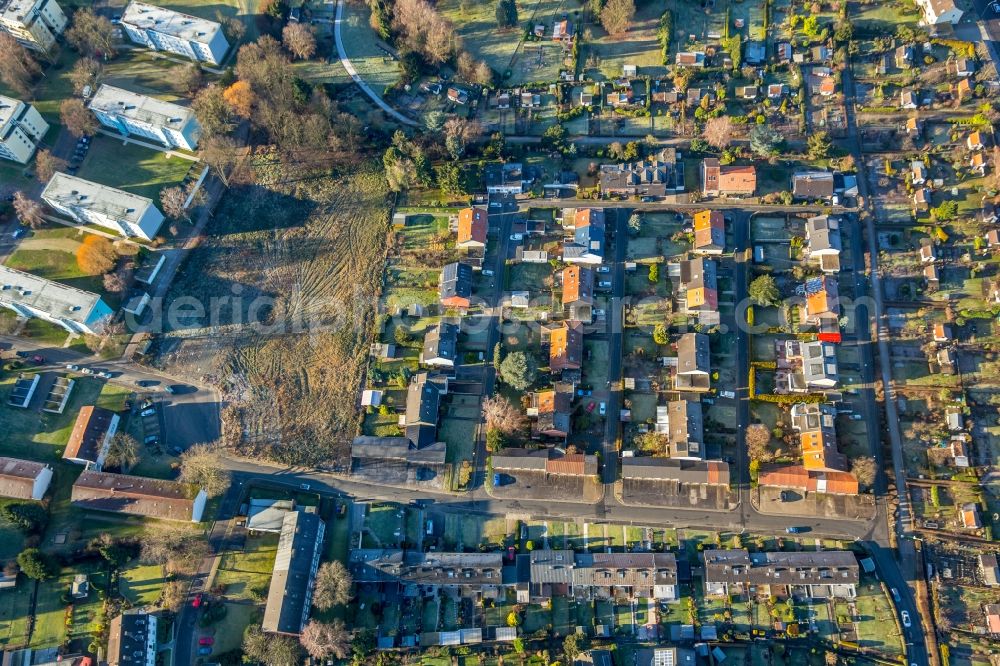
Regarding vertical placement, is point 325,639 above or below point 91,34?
below

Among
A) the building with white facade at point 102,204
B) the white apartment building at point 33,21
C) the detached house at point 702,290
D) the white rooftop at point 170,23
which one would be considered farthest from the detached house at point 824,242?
the white apartment building at point 33,21

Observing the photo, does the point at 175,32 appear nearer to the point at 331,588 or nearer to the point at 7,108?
the point at 7,108

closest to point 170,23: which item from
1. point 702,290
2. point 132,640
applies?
point 132,640

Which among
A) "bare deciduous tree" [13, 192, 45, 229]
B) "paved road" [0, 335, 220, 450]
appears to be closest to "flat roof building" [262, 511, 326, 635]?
"paved road" [0, 335, 220, 450]

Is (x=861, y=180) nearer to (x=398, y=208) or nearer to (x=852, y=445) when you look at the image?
(x=852, y=445)

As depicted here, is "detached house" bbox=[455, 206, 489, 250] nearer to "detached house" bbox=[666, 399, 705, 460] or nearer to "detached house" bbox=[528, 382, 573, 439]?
"detached house" bbox=[528, 382, 573, 439]

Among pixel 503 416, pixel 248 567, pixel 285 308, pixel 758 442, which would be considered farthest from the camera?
pixel 285 308
